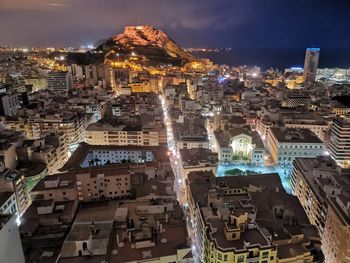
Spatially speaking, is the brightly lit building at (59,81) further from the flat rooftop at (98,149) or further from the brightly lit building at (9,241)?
the brightly lit building at (9,241)

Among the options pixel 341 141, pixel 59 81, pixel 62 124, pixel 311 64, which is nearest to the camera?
pixel 341 141

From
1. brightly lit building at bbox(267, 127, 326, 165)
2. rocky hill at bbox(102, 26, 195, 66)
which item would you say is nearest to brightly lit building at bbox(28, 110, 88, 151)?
brightly lit building at bbox(267, 127, 326, 165)

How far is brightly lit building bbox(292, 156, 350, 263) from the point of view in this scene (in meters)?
19.1

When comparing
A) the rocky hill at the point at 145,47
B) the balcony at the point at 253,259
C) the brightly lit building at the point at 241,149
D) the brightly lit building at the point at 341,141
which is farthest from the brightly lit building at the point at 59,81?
the balcony at the point at 253,259

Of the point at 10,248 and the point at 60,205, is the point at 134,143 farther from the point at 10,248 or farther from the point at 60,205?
the point at 10,248

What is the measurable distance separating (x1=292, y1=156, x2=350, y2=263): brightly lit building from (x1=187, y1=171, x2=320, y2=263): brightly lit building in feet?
4.82

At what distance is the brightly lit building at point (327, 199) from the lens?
1911cm

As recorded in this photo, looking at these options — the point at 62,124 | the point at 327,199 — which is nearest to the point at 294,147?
the point at 327,199

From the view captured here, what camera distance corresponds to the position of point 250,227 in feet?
57.3

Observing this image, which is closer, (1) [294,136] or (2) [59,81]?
(1) [294,136]

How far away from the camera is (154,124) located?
41906 millimetres

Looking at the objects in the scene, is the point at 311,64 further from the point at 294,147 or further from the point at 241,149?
the point at 241,149

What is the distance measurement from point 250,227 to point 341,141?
88.9ft

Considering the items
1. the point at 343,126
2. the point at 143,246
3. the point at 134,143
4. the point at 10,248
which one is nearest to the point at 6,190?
the point at 10,248
